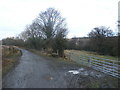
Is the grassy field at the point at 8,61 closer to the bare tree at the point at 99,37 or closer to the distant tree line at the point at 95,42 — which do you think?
the distant tree line at the point at 95,42

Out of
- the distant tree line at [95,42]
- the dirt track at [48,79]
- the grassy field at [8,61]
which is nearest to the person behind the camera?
the dirt track at [48,79]

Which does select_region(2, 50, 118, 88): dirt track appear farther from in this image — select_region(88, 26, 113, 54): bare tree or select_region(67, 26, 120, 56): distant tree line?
select_region(88, 26, 113, 54): bare tree

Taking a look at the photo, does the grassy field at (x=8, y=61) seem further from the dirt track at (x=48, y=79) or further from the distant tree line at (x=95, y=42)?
the distant tree line at (x=95, y=42)

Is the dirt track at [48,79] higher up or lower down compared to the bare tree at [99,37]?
lower down

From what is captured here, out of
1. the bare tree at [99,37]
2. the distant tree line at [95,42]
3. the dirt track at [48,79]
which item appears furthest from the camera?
the distant tree line at [95,42]

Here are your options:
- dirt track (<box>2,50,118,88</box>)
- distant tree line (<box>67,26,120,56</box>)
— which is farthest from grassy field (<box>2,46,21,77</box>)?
distant tree line (<box>67,26,120,56</box>)

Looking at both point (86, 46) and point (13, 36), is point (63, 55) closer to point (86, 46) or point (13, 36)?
point (86, 46)

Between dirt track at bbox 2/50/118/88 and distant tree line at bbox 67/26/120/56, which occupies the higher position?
distant tree line at bbox 67/26/120/56

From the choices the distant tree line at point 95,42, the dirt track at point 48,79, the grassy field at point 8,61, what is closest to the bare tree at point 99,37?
the distant tree line at point 95,42

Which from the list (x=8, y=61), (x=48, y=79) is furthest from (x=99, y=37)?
(x=48, y=79)

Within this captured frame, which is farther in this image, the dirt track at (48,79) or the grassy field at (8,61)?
the grassy field at (8,61)

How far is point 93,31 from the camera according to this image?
35.5 m

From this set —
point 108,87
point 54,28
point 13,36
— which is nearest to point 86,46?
point 54,28

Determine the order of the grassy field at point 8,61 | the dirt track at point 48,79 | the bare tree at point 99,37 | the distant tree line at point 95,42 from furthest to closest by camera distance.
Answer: the distant tree line at point 95,42 → the bare tree at point 99,37 → the grassy field at point 8,61 → the dirt track at point 48,79
